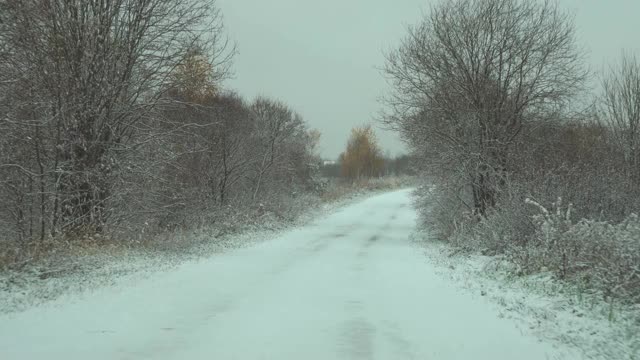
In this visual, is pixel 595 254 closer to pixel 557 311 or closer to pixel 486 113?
pixel 557 311

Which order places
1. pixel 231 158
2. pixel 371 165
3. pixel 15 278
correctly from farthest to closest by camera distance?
pixel 371 165 < pixel 231 158 < pixel 15 278

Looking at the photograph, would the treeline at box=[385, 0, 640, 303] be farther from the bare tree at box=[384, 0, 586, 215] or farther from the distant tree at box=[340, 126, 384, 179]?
the distant tree at box=[340, 126, 384, 179]

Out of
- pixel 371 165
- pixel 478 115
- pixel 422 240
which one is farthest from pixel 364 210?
pixel 371 165

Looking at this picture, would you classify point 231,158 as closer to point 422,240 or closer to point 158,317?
point 422,240

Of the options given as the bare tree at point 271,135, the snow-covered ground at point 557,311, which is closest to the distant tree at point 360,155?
the bare tree at point 271,135

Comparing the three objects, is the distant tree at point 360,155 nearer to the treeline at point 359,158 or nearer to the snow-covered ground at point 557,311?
the treeline at point 359,158

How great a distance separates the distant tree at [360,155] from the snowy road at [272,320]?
57092mm

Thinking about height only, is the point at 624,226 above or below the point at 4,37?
below

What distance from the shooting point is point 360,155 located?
68938mm

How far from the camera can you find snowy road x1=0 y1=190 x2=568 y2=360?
5691 mm

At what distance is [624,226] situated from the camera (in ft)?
31.6

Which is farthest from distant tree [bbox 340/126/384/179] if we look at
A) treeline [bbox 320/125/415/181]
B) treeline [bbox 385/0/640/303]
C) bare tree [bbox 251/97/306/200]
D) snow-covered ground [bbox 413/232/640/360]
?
snow-covered ground [bbox 413/232/640/360]

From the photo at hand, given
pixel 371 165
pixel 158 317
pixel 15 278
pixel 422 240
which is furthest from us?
pixel 371 165

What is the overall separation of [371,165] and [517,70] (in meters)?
53.9
